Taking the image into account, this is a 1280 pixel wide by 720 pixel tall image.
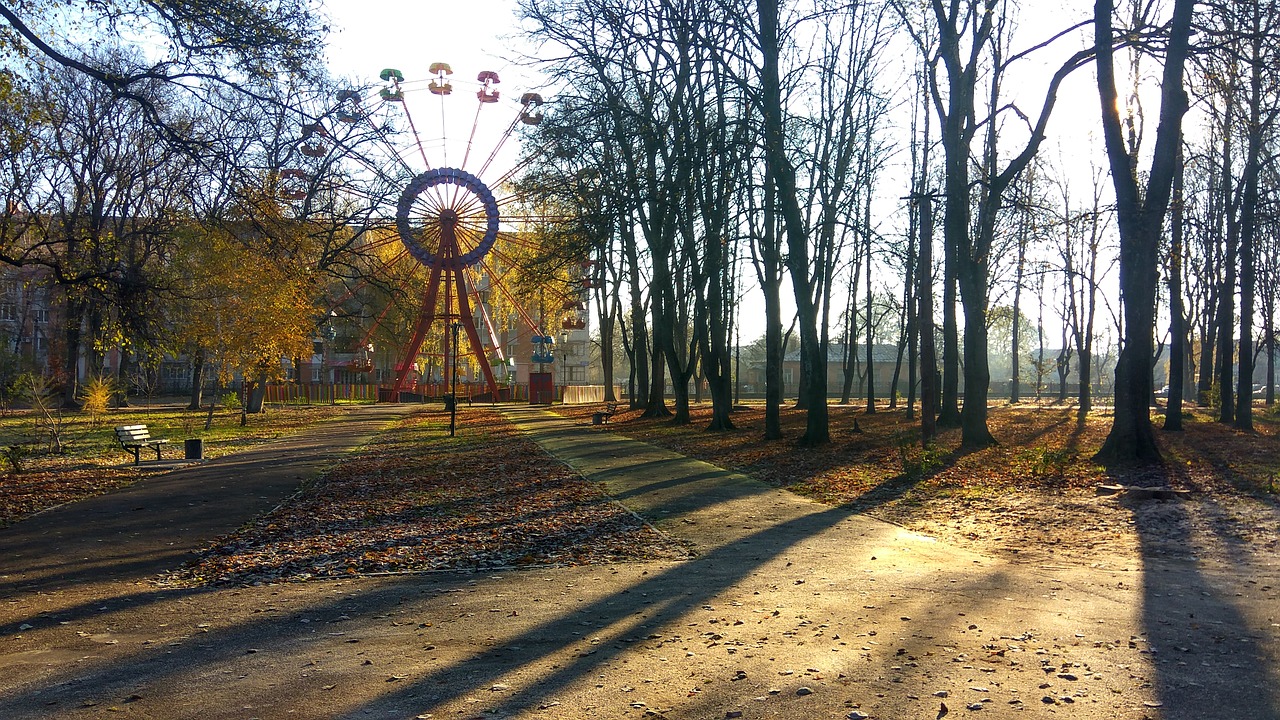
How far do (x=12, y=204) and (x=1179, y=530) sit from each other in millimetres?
16740

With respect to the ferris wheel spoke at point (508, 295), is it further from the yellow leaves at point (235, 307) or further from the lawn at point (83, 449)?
the yellow leaves at point (235, 307)

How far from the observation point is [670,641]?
5.89 metres

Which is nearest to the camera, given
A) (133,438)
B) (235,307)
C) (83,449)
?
(133,438)

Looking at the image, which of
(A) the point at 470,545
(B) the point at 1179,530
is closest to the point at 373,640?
(A) the point at 470,545


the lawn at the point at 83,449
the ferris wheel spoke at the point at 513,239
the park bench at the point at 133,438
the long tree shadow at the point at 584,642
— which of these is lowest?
the lawn at the point at 83,449

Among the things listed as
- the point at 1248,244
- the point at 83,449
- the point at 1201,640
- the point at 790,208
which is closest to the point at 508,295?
the point at 83,449

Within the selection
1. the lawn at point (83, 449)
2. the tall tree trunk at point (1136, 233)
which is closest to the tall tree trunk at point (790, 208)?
the tall tree trunk at point (1136, 233)

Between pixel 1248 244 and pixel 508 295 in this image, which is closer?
pixel 1248 244

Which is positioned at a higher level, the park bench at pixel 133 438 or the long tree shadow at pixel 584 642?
the park bench at pixel 133 438

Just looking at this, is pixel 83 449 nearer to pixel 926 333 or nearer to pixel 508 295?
pixel 926 333

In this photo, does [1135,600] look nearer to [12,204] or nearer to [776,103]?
[776,103]

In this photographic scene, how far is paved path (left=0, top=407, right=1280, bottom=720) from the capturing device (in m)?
4.73

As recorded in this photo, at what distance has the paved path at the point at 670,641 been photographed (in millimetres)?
4727

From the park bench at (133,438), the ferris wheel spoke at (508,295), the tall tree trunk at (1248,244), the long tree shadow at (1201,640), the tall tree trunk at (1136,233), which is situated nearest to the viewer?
the long tree shadow at (1201,640)
